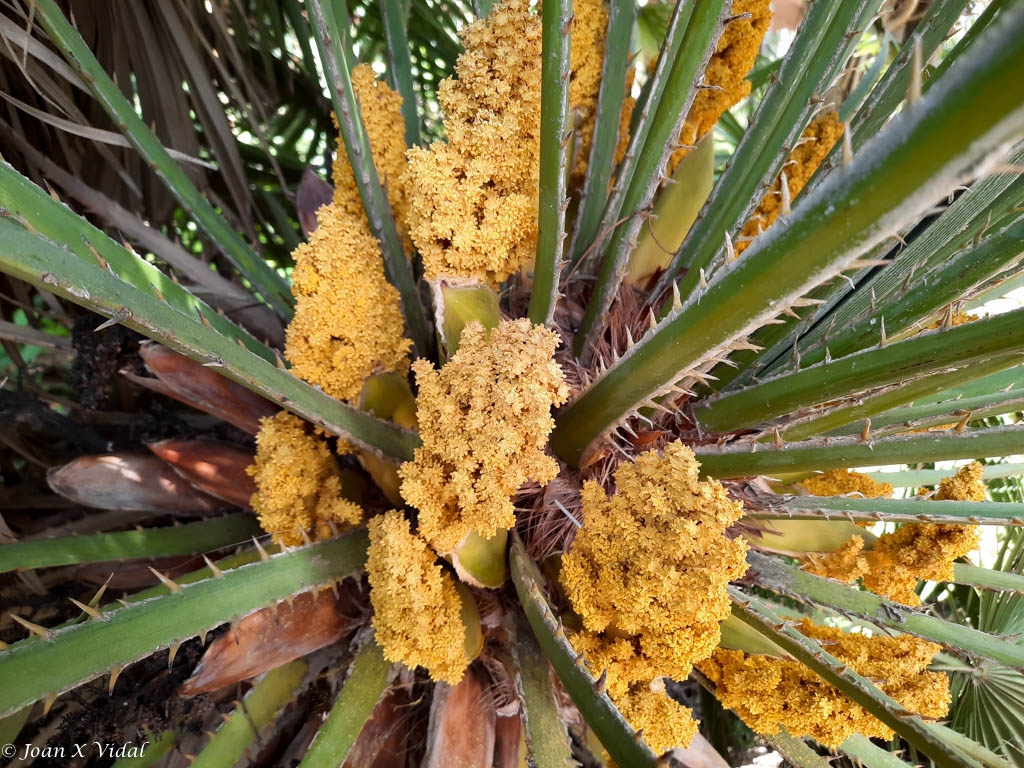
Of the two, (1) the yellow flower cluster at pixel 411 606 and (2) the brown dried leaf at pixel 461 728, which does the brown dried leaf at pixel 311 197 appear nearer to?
(1) the yellow flower cluster at pixel 411 606

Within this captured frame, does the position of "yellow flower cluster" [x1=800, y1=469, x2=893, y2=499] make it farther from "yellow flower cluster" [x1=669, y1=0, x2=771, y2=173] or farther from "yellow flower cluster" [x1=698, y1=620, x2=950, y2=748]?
"yellow flower cluster" [x1=669, y1=0, x2=771, y2=173]

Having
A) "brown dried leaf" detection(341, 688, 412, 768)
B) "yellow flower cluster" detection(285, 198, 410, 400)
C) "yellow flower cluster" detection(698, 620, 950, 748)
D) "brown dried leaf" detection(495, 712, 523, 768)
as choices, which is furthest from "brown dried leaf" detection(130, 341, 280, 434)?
"yellow flower cluster" detection(698, 620, 950, 748)

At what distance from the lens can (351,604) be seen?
951mm

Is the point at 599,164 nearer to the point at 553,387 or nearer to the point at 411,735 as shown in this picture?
the point at 553,387

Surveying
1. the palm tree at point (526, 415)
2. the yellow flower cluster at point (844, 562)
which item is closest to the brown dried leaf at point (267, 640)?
the palm tree at point (526, 415)

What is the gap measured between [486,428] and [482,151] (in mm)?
372

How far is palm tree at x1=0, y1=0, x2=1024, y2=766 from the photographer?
604 mm

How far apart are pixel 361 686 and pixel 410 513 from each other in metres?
0.23

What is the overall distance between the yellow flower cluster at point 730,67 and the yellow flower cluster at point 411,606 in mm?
724

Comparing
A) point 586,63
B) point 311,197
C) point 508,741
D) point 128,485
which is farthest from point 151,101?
point 508,741

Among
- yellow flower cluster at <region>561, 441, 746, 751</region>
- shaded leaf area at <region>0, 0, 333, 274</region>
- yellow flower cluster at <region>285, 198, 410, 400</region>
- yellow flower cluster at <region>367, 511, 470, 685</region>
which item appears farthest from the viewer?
shaded leaf area at <region>0, 0, 333, 274</region>

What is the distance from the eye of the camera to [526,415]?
25.3 inches

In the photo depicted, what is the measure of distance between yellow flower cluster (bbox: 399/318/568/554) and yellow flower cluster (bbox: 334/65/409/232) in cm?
38

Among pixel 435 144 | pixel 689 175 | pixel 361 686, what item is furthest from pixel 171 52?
pixel 361 686
